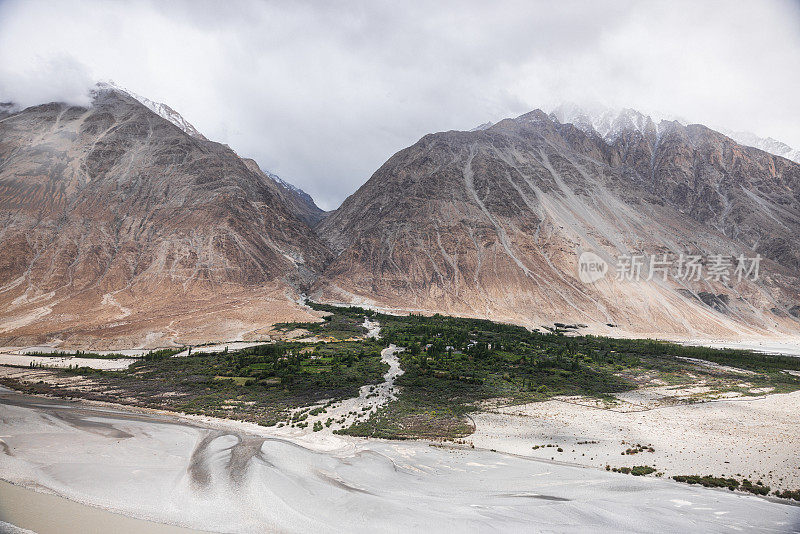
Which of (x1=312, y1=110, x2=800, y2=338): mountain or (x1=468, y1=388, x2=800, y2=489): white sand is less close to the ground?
(x1=312, y1=110, x2=800, y2=338): mountain

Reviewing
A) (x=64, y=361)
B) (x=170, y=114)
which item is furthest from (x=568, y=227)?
(x=170, y=114)

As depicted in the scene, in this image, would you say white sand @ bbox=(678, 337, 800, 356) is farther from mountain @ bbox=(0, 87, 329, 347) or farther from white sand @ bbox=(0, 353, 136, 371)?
white sand @ bbox=(0, 353, 136, 371)

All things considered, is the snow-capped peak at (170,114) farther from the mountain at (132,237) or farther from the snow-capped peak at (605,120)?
the snow-capped peak at (605,120)

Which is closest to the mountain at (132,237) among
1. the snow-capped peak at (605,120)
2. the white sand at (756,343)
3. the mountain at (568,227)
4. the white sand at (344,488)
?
the mountain at (568,227)

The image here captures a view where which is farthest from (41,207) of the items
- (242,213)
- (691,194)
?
(691,194)

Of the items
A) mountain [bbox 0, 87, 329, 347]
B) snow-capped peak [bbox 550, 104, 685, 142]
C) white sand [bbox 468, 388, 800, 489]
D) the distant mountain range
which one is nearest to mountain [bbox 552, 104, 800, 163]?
snow-capped peak [bbox 550, 104, 685, 142]

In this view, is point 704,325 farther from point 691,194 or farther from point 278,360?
point 278,360
